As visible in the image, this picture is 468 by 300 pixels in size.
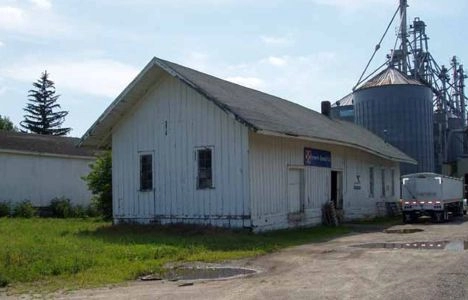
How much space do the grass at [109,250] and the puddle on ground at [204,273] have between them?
49 centimetres

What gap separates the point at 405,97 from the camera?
41688mm

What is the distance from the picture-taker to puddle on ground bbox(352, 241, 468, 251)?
16.0 meters

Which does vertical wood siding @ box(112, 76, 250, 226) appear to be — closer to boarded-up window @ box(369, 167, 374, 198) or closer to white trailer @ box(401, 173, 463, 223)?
white trailer @ box(401, 173, 463, 223)

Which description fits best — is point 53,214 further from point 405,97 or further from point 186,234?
point 405,97

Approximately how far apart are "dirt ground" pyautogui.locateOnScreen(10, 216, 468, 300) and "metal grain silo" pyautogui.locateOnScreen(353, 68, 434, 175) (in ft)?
91.4

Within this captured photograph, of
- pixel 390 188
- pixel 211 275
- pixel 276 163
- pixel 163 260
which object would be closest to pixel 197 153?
pixel 276 163

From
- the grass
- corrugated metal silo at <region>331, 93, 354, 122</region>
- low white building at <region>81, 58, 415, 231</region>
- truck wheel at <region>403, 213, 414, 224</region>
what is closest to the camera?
the grass

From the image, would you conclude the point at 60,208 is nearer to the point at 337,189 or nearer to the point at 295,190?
the point at 337,189

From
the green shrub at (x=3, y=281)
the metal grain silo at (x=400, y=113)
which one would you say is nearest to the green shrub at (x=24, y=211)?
the green shrub at (x=3, y=281)

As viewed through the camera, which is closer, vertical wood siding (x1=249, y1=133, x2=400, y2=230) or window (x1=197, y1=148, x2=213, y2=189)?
vertical wood siding (x1=249, y1=133, x2=400, y2=230)

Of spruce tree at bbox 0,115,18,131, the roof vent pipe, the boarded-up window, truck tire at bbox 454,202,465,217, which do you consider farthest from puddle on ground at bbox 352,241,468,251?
spruce tree at bbox 0,115,18,131

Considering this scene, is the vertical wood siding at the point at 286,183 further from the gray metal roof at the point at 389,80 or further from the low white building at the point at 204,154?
the gray metal roof at the point at 389,80

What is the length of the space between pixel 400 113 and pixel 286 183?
72.8 feet

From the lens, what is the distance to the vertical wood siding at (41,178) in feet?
101
